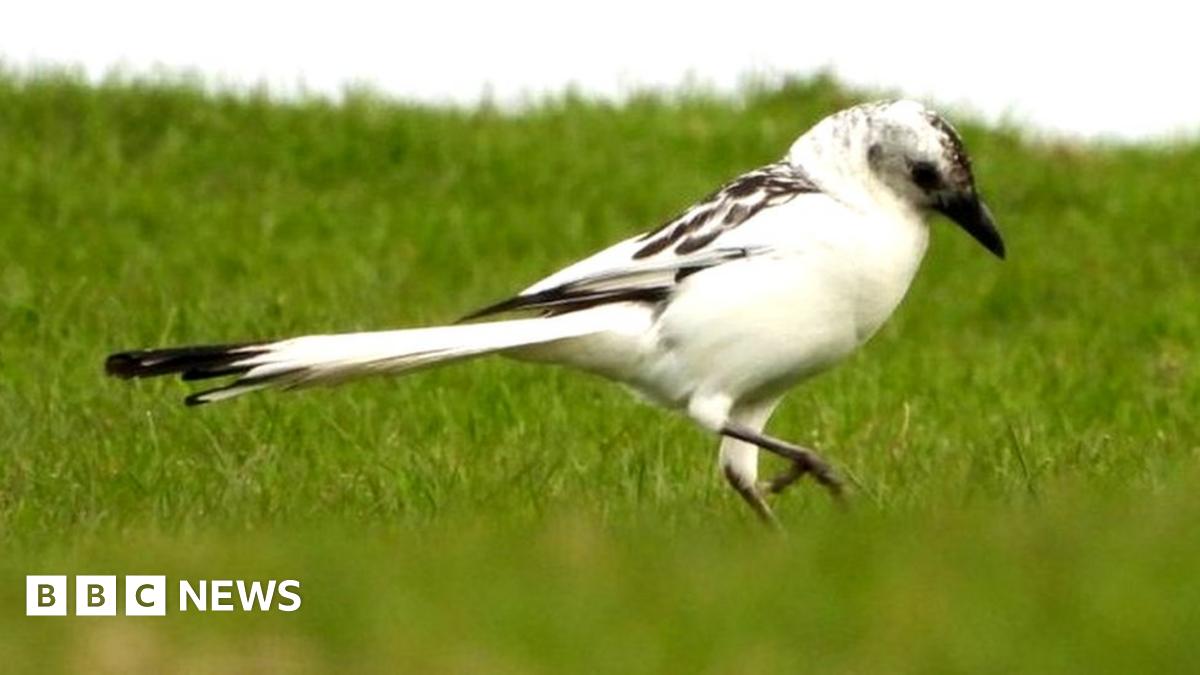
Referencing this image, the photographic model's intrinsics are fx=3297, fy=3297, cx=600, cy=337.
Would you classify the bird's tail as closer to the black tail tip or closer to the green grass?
the black tail tip

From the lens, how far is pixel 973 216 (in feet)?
28.9

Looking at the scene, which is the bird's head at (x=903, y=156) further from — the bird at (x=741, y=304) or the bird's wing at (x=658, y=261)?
the bird's wing at (x=658, y=261)

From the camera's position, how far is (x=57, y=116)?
17.1 m

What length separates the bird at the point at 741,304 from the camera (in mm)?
8344

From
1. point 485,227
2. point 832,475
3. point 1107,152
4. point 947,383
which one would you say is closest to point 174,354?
point 832,475

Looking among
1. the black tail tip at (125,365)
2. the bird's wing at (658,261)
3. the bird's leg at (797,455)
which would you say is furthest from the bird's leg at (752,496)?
the black tail tip at (125,365)

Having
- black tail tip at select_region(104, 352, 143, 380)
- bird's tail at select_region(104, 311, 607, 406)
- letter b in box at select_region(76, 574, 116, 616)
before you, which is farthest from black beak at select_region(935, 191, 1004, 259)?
letter b in box at select_region(76, 574, 116, 616)

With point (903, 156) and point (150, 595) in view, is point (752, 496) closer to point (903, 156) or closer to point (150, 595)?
point (903, 156)

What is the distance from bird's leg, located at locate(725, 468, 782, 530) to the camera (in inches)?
336

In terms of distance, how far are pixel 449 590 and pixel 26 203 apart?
911 cm

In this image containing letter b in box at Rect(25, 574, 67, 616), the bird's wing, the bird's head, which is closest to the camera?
letter b in box at Rect(25, 574, 67, 616)

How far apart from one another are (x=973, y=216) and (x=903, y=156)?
30cm

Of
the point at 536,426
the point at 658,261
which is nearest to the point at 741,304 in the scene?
the point at 658,261

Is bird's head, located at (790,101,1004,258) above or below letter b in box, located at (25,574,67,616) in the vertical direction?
above
